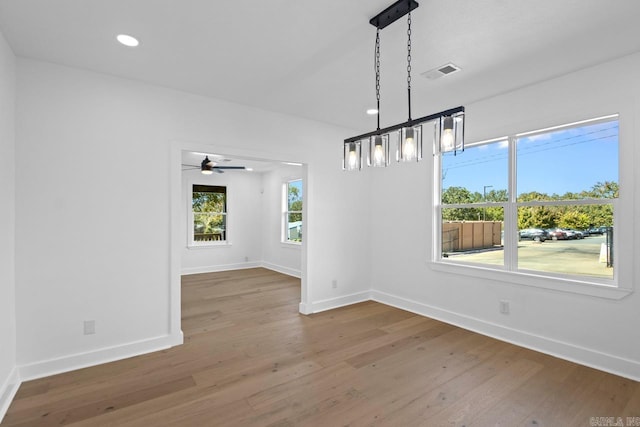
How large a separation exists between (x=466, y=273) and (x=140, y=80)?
4.26m

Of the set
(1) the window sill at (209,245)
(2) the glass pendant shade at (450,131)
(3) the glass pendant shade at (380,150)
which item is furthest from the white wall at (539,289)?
(1) the window sill at (209,245)

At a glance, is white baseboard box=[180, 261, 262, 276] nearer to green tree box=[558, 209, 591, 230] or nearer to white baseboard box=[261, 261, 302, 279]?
white baseboard box=[261, 261, 302, 279]

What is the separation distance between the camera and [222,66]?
9.31ft

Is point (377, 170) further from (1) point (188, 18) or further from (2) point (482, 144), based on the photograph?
(1) point (188, 18)

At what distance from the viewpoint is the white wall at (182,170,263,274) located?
736cm

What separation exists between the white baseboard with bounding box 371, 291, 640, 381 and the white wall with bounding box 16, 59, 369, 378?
319 cm

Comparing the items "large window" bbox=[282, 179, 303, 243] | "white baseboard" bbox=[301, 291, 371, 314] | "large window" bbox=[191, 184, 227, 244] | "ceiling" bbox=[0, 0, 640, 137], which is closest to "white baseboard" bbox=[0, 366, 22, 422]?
"ceiling" bbox=[0, 0, 640, 137]

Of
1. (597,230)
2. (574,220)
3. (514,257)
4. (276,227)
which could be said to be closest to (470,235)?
(514,257)

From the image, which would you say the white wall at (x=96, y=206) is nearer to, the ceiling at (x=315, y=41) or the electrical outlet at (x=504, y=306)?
the ceiling at (x=315, y=41)

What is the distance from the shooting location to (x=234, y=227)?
7.94 metres

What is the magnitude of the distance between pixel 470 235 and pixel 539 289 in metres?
0.95

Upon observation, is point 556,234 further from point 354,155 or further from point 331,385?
point 331,385

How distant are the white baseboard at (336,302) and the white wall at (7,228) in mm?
2964

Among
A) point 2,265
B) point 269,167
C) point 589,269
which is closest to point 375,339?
point 589,269
